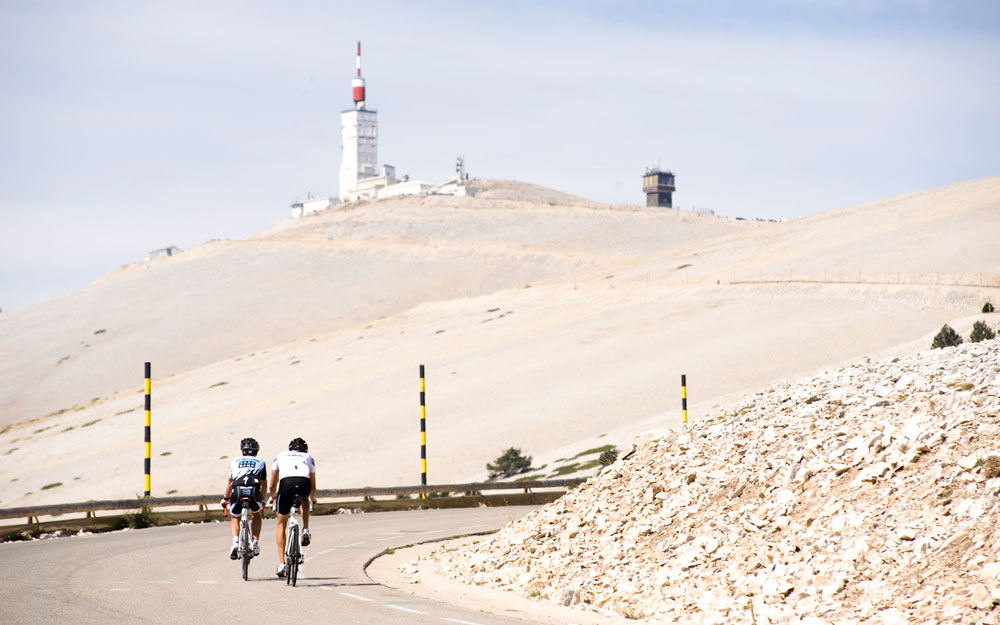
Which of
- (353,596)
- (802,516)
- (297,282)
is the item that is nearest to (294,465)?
(353,596)

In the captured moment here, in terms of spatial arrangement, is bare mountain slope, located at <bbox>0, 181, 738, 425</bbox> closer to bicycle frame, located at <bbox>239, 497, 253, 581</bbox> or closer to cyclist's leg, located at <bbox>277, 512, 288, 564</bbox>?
bicycle frame, located at <bbox>239, 497, 253, 581</bbox>

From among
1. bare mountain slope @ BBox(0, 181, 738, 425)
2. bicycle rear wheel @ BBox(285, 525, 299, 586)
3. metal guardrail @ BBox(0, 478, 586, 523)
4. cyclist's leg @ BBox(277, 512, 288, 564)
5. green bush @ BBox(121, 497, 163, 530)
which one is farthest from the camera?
bare mountain slope @ BBox(0, 181, 738, 425)

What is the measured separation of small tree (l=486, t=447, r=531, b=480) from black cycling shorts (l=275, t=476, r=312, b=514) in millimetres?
29440

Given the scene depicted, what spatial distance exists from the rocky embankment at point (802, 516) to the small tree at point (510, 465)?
87.7 feet

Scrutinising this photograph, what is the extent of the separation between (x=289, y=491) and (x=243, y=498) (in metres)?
0.74

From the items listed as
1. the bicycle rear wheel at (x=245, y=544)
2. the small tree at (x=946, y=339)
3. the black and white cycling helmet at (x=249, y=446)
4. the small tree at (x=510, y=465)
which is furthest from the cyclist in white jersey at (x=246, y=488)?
the small tree at (x=946, y=339)

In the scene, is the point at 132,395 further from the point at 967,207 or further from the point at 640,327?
the point at 967,207

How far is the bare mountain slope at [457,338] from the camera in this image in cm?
5550

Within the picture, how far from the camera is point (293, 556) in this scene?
14781 mm

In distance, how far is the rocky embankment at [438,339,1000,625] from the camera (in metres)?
11.3

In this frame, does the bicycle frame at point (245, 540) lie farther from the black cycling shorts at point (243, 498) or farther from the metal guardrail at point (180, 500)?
the metal guardrail at point (180, 500)

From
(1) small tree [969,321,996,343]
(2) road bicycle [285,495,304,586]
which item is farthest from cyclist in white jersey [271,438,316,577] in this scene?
(1) small tree [969,321,996,343]

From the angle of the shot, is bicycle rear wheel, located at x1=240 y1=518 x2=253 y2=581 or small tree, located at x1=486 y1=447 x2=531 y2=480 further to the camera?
small tree, located at x1=486 y1=447 x2=531 y2=480

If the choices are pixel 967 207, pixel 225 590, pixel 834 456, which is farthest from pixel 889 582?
pixel 967 207
